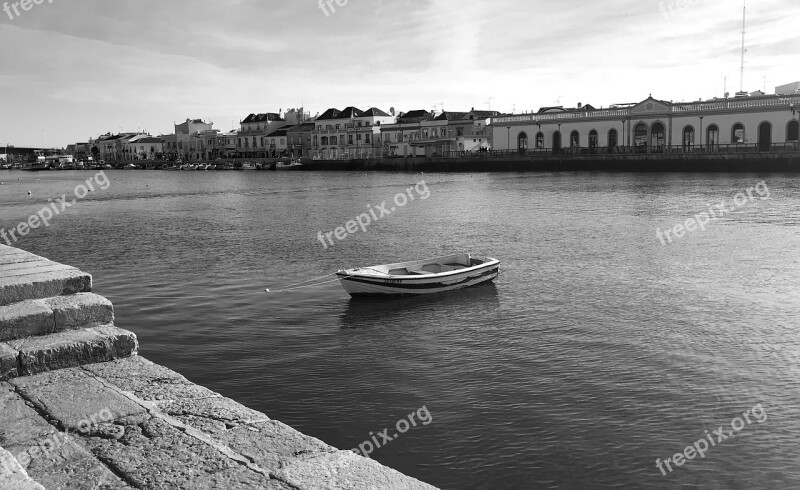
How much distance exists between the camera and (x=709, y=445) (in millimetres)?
9680

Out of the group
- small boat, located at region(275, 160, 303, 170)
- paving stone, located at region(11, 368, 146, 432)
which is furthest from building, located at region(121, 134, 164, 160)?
paving stone, located at region(11, 368, 146, 432)

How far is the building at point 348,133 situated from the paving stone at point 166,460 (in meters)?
117

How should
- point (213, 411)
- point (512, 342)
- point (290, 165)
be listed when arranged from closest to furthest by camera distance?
point (213, 411), point (512, 342), point (290, 165)

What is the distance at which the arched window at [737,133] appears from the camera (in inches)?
2901

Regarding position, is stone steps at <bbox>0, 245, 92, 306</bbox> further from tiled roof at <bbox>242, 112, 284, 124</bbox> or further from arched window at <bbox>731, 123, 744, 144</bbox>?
tiled roof at <bbox>242, 112, 284, 124</bbox>

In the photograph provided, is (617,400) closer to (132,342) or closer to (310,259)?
(132,342)

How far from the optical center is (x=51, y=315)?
6.94 metres

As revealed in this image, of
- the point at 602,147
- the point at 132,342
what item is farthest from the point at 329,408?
the point at 602,147

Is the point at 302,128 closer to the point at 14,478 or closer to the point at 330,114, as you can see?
the point at 330,114

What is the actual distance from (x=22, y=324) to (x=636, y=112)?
81.6 m

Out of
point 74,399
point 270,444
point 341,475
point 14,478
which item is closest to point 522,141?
point 74,399

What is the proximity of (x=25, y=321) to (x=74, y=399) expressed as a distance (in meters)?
1.32

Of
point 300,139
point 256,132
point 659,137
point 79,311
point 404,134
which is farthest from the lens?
point 256,132

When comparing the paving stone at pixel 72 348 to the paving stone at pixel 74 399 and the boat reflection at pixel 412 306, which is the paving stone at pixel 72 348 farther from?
the boat reflection at pixel 412 306
